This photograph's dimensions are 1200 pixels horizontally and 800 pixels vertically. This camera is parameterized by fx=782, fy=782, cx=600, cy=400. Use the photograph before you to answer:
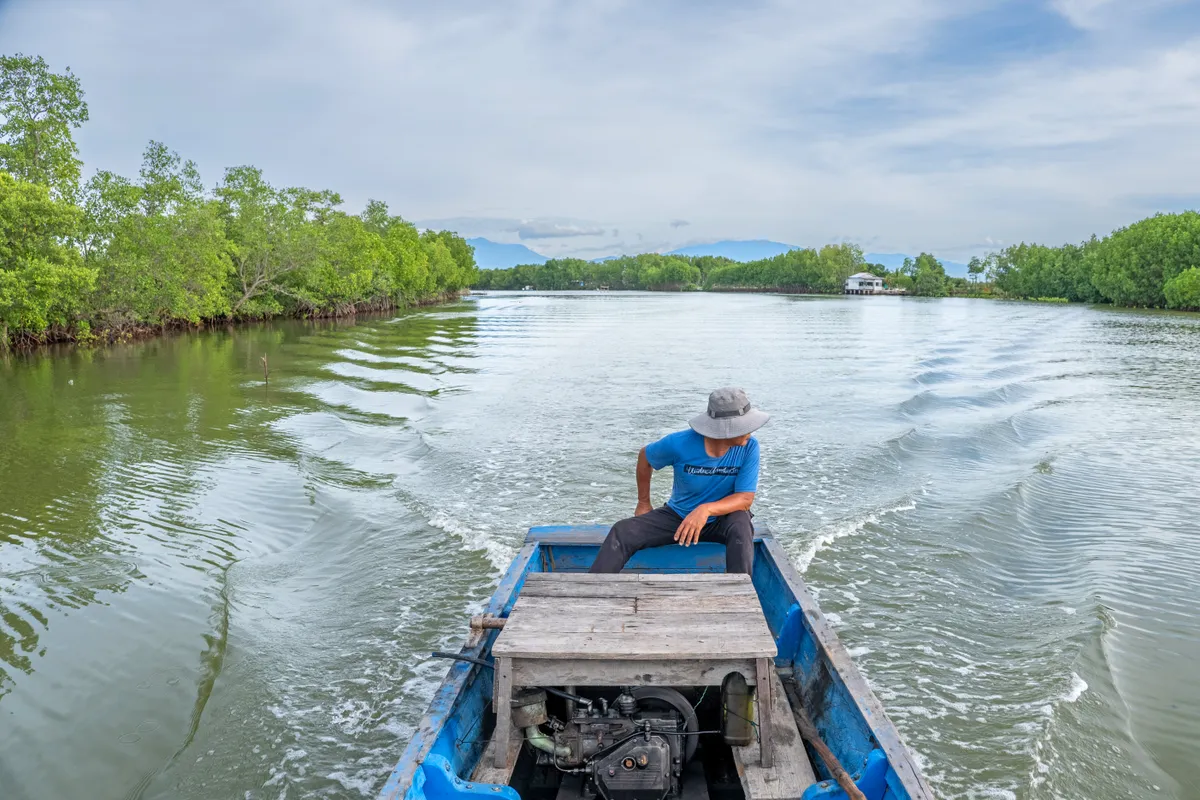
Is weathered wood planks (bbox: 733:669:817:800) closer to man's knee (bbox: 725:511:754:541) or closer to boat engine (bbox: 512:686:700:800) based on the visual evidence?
boat engine (bbox: 512:686:700:800)

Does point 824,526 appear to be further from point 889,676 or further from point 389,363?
point 389,363

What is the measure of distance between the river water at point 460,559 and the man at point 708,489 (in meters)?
1.96

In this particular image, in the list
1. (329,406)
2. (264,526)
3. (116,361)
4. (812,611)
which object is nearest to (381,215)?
(116,361)

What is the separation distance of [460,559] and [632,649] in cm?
595

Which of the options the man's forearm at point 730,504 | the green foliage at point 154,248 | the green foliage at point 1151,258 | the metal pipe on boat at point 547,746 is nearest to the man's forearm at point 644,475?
the man's forearm at point 730,504

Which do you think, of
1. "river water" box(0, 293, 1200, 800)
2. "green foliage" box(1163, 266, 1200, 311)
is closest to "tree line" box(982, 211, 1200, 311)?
"green foliage" box(1163, 266, 1200, 311)

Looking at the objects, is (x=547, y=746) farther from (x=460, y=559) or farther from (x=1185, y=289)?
(x=1185, y=289)

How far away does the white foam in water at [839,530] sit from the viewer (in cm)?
927

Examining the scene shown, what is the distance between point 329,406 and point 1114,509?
1641 centimetres

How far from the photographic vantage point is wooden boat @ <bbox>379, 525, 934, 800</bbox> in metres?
3.65

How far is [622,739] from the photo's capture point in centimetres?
384

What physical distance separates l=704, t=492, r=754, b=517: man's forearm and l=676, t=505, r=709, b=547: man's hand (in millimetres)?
63

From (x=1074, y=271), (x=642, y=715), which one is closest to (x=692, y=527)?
(x=642, y=715)

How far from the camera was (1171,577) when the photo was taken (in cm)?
853
